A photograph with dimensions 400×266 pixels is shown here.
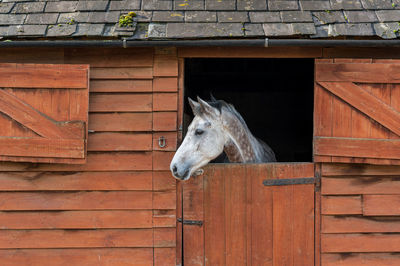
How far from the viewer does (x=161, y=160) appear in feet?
13.1

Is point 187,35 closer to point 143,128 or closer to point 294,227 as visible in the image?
point 143,128

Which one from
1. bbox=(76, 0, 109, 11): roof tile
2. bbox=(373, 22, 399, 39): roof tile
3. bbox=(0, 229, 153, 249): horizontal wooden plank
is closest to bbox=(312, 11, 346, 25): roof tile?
bbox=(373, 22, 399, 39): roof tile

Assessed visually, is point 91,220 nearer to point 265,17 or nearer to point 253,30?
point 253,30

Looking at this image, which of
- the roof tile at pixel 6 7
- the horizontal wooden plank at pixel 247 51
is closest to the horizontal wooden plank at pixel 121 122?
the horizontal wooden plank at pixel 247 51

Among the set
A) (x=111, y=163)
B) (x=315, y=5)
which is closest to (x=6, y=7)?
(x=111, y=163)

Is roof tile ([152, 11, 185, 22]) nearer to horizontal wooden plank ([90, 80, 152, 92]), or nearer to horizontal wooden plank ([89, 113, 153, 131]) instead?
horizontal wooden plank ([90, 80, 152, 92])

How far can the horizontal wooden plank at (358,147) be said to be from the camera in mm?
3744

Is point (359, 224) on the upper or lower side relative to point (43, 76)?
lower

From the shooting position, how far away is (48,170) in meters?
4.01

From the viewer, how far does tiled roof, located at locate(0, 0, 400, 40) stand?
376 centimetres

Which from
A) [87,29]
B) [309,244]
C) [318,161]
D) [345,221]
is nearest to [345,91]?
[318,161]

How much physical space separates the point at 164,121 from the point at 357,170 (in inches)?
78.8

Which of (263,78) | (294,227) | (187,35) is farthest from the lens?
(263,78)

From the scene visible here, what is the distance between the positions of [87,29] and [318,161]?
8.52 ft
